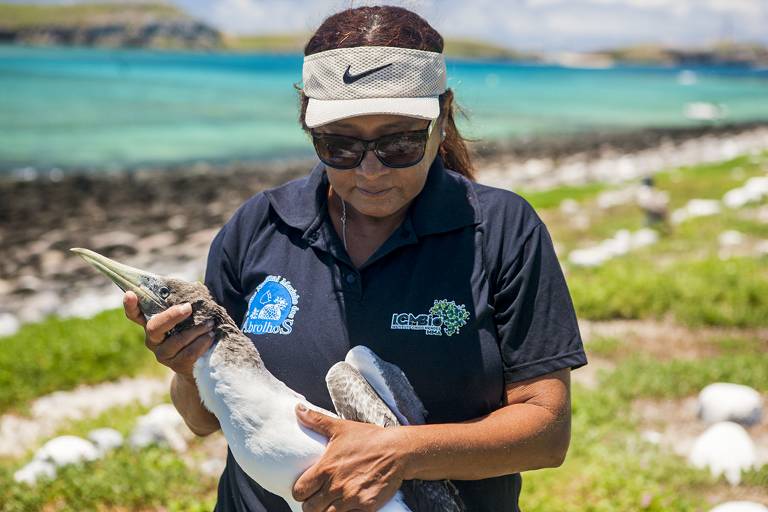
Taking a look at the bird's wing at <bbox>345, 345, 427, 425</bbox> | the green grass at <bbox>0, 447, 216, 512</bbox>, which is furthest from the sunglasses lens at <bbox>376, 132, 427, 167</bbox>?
the green grass at <bbox>0, 447, 216, 512</bbox>

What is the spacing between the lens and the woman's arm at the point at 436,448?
7.86ft

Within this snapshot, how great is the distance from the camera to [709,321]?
7727 mm

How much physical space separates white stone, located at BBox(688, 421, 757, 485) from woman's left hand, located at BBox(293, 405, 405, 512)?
3.44m

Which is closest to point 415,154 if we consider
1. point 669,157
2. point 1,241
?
point 1,241

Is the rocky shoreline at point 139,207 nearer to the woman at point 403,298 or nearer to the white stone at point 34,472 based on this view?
the woman at point 403,298

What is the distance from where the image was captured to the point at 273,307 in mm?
2764

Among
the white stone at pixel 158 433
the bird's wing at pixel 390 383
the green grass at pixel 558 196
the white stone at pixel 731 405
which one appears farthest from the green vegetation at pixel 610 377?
the green grass at pixel 558 196

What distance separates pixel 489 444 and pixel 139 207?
58.1 feet

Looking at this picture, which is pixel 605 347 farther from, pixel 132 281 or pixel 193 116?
pixel 193 116

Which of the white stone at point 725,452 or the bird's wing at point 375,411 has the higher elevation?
→ the bird's wing at point 375,411

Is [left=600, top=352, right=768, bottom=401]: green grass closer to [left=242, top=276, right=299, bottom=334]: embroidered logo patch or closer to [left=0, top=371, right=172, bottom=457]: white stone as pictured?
[left=0, top=371, right=172, bottom=457]: white stone

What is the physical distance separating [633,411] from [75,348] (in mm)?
5571

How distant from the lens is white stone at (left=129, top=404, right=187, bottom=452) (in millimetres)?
5551

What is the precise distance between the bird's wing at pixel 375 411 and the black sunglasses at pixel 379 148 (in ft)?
2.28
